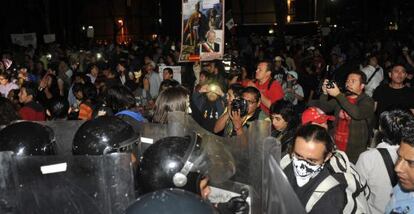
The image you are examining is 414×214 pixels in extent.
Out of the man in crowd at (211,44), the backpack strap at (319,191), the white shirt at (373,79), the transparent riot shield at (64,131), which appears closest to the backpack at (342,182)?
the backpack strap at (319,191)

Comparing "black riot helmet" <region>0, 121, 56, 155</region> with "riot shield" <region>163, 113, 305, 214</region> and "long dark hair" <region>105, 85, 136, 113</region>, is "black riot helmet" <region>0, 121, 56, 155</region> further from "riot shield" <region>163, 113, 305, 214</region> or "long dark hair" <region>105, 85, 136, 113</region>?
"long dark hair" <region>105, 85, 136, 113</region>

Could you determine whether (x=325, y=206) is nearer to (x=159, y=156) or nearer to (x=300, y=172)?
(x=300, y=172)

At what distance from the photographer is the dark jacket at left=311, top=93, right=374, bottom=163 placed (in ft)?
16.6

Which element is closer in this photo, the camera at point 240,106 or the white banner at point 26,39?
the camera at point 240,106

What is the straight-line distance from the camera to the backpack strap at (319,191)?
292cm

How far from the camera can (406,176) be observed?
2672 millimetres

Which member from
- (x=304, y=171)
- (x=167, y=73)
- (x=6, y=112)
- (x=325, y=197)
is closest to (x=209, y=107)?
(x=6, y=112)

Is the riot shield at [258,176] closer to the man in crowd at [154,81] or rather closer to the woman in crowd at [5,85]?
the man in crowd at [154,81]

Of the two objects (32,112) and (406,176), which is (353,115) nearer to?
(406,176)

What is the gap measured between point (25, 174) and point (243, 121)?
2.76 metres

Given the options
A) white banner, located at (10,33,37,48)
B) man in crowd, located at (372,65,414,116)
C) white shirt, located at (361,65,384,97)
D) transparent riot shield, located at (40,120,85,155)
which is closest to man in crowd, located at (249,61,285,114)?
man in crowd, located at (372,65,414,116)

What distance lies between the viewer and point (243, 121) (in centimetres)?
514

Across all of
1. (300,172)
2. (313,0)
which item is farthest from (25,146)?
(313,0)

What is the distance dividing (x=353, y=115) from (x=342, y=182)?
7.21 feet
